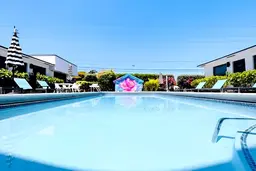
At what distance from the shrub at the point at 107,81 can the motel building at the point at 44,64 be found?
467cm

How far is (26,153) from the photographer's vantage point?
2105 mm

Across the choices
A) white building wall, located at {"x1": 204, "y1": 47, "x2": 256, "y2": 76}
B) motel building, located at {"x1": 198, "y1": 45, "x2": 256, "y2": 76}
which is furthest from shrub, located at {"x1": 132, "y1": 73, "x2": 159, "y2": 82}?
white building wall, located at {"x1": 204, "y1": 47, "x2": 256, "y2": 76}

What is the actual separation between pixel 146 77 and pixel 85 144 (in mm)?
22140

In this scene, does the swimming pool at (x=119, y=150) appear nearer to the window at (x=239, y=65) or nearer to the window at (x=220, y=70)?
the window at (x=239, y=65)

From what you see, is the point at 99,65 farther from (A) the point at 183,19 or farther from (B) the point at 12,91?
(B) the point at 12,91

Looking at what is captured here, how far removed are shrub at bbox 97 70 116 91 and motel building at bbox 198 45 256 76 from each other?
9628mm

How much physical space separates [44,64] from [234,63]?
16.0 metres

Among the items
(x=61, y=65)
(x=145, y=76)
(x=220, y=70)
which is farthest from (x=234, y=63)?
(x=61, y=65)

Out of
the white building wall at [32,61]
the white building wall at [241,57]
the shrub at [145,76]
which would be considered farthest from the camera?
the shrub at [145,76]

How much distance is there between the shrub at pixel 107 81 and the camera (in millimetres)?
22297

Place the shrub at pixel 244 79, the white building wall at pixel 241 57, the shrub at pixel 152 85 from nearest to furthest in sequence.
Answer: the shrub at pixel 244 79 < the white building wall at pixel 241 57 < the shrub at pixel 152 85

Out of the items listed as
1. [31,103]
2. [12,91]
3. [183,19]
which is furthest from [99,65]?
[31,103]

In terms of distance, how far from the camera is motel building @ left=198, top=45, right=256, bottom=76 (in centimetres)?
1476

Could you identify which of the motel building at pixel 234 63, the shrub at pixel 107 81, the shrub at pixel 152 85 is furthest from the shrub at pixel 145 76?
the motel building at pixel 234 63
